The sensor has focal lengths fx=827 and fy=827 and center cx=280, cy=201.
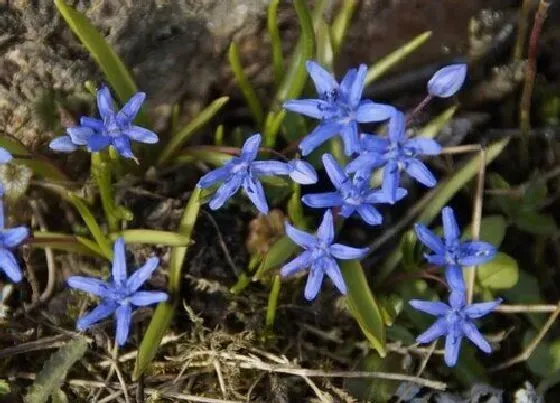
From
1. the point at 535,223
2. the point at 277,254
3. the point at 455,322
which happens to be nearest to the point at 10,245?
the point at 277,254

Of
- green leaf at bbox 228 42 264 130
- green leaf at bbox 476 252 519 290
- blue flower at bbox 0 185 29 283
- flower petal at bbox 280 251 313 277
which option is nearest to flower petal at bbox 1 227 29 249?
blue flower at bbox 0 185 29 283

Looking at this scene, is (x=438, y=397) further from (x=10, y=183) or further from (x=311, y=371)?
(x=10, y=183)

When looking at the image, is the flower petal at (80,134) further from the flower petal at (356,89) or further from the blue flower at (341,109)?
the flower petal at (356,89)

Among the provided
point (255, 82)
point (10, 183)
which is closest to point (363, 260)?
point (255, 82)

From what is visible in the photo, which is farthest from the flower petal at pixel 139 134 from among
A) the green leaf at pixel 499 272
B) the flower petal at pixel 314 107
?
the green leaf at pixel 499 272

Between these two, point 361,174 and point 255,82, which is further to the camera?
point 255,82

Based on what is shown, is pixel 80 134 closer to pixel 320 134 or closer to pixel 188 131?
pixel 188 131
